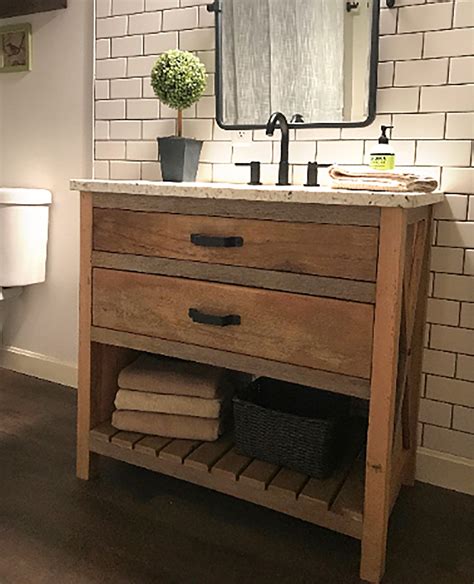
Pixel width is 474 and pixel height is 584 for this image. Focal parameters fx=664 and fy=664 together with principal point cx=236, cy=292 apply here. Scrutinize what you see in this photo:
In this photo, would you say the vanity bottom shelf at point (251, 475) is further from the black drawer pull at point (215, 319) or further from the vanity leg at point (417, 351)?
the black drawer pull at point (215, 319)

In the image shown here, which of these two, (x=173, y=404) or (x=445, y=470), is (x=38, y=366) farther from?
(x=445, y=470)

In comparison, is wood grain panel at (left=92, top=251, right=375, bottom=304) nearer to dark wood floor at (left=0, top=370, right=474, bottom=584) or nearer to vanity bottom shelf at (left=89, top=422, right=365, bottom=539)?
vanity bottom shelf at (left=89, top=422, right=365, bottom=539)

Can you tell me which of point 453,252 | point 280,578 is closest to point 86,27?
point 453,252

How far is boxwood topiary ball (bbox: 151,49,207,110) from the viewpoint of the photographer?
2074 mm

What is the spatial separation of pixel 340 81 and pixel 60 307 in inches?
59.7

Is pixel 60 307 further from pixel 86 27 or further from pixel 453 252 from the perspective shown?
pixel 453 252

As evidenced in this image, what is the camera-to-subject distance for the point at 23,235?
263 centimetres

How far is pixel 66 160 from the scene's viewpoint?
2695 millimetres

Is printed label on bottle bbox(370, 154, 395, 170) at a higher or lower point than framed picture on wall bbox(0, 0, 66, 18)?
lower

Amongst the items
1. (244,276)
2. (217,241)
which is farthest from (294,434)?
(217,241)

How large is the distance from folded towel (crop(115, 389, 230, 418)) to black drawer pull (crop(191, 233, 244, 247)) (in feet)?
1.66

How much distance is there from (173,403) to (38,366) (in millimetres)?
1188

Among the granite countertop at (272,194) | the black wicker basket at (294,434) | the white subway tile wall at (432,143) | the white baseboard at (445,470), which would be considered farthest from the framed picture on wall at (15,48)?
the white baseboard at (445,470)

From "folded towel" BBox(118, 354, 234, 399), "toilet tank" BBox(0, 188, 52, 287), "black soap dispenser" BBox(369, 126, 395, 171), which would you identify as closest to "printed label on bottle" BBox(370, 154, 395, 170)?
"black soap dispenser" BBox(369, 126, 395, 171)
